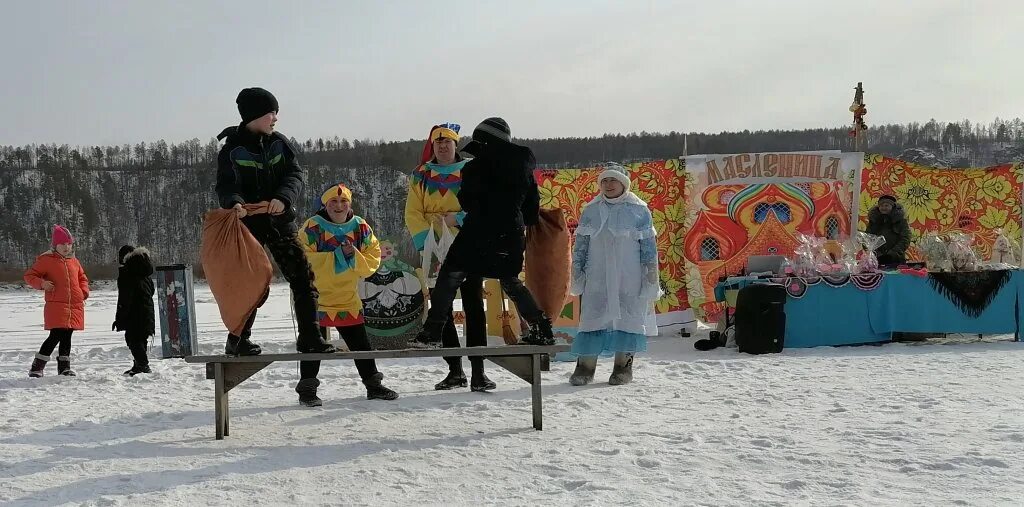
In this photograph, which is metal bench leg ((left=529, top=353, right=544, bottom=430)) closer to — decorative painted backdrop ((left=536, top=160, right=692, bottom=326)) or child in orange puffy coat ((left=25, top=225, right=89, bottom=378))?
child in orange puffy coat ((left=25, top=225, right=89, bottom=378))

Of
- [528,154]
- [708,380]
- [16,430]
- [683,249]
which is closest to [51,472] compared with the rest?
[16,430]

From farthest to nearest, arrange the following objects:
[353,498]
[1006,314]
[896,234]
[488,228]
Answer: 1. [896,234]
2. [1006,314]
3. [488,228]
4. [353,498]

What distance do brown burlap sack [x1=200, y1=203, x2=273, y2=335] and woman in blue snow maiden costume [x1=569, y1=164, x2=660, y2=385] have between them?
2580 millimetres

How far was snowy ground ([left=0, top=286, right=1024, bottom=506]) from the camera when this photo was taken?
331cm

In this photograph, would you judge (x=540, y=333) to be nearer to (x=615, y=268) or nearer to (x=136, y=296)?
(x=615, y=268)

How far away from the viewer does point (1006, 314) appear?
363 inches

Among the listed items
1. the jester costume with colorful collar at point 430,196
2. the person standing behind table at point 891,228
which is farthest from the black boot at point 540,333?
the person standing behind table at point 891,228

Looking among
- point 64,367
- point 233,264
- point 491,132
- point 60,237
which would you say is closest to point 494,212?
point 491,132

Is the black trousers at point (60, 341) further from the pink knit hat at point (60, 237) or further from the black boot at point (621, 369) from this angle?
A: the black boot at point (621, 369)

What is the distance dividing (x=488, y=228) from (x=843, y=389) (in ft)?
9.49

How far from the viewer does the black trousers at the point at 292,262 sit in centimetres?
471

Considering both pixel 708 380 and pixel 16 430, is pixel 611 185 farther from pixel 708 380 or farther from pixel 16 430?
pixel 16 430

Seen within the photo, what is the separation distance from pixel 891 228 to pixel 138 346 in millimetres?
8458

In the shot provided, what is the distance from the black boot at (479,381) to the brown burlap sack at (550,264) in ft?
2.77
